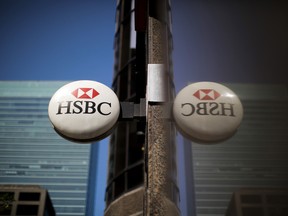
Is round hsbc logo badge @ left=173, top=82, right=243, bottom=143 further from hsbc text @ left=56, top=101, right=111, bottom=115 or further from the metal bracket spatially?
hsbc text @ left=56, top=101, right=111, bottom=115

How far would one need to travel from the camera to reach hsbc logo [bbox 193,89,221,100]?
277 cm

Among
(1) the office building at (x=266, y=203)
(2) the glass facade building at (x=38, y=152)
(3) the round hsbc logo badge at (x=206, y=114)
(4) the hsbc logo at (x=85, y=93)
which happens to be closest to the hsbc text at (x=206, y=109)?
(3) the round hsbc logo badge at (x=206, y=114)

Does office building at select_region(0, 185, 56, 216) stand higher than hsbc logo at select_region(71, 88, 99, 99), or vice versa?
office building at select_region(0, 185, 56, 216)

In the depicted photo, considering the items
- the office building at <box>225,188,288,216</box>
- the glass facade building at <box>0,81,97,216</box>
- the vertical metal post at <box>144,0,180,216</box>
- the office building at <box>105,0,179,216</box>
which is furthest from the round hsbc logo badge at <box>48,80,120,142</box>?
the glass facade building at <box>0,81,97,216</box>

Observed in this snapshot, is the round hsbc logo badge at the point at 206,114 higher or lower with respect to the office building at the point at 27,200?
lower

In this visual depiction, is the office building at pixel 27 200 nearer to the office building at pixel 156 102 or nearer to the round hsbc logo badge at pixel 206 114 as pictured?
the office building at pixel 156 102

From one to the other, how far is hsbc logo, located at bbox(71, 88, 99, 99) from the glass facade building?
104435 mm

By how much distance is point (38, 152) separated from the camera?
4604 inches

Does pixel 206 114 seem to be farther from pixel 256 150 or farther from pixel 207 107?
pixel 256 150

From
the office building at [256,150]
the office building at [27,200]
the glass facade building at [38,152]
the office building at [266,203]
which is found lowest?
the office building at [266,203]

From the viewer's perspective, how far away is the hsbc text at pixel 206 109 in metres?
2.67

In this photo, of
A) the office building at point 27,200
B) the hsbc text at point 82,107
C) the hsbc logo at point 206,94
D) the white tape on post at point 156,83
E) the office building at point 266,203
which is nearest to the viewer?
the office building at point 266,203

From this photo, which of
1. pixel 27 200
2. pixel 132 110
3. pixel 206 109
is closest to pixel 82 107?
pixel 132 110

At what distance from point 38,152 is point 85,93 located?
11920 centimetres
